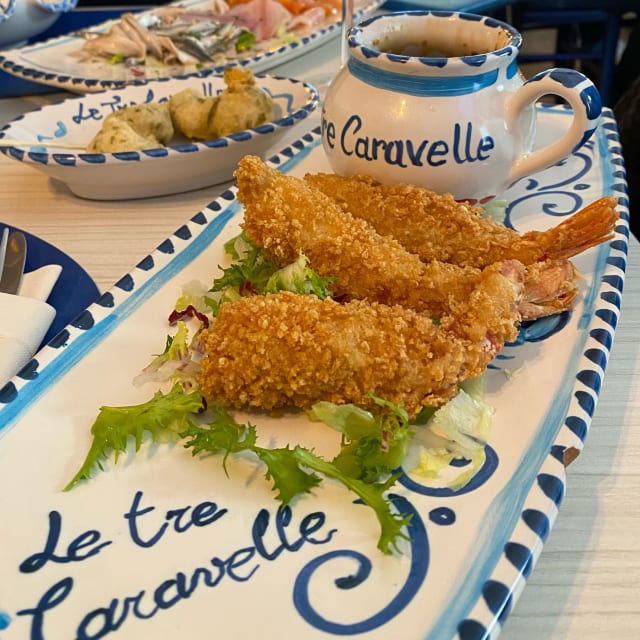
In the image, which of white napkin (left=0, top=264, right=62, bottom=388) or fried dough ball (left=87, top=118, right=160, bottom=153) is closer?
white napkin (left=0, top=264, right=62, bottom=388)

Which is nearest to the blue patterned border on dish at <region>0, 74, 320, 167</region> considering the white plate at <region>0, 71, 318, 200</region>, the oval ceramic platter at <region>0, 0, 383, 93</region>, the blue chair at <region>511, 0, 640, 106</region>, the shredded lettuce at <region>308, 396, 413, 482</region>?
the white plate at <region>0, 71, 318, 200</region>

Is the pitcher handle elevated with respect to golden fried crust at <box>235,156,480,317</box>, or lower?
elevated

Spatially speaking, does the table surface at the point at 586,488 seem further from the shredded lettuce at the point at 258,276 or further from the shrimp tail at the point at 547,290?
the shredded lettuce at the point at 258,276

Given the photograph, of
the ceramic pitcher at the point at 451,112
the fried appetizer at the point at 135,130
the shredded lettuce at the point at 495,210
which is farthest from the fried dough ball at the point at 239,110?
the shredded lettuce at the point at 495,210

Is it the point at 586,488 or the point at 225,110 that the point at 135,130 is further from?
the point at 586,488

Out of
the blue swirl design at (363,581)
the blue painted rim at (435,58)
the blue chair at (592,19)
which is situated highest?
the blue painted rim at (435,58)

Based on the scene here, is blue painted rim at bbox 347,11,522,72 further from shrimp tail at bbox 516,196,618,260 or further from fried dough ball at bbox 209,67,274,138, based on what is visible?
fried dough ball at bbox 209,67,274,138

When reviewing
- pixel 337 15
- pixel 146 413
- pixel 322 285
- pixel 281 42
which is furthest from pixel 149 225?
pixel 337 15
